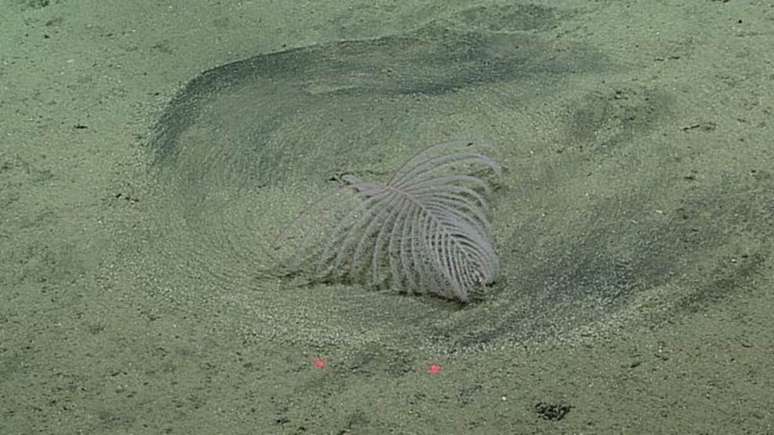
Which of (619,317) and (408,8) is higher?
(408,8)

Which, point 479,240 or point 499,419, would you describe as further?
point 479,240

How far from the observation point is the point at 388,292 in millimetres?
1273

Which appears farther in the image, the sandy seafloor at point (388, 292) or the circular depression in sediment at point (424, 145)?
the circular depression in sediment at point (424, 145)

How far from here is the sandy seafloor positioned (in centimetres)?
112

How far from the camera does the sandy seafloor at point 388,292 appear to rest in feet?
3.68

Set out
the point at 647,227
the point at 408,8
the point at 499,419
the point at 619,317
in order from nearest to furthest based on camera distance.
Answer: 1. the point at 499,419
2. the point at 619,317
3. the point at 647,227
4. the point at 408,8

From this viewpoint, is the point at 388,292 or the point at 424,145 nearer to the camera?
the point at 388,292

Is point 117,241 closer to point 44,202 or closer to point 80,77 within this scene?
point 44,202

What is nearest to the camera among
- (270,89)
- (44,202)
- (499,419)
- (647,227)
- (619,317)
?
(499,419)

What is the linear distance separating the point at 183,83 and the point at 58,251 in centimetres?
43

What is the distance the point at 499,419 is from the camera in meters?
1.08

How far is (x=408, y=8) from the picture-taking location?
5.93 ft

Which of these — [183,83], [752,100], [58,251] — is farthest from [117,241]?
[752,100]

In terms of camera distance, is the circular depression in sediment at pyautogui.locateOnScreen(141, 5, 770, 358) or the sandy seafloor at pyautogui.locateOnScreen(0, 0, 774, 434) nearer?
the sandy seafloor at pyautogui.locateOnScreen(0, 0, 774, 434)
